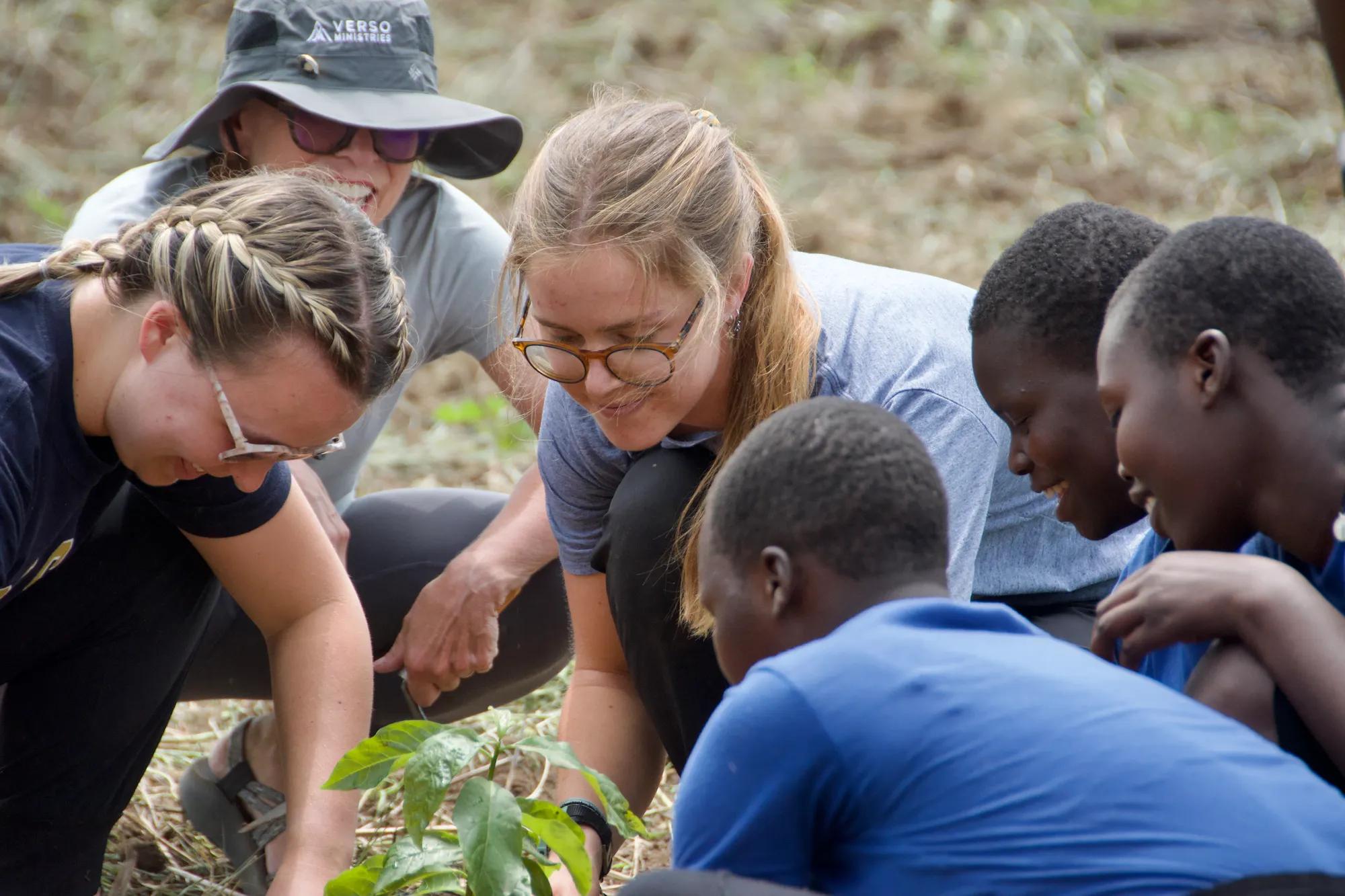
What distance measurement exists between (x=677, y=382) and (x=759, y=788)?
808 millimetres

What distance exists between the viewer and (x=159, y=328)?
76.2 inches

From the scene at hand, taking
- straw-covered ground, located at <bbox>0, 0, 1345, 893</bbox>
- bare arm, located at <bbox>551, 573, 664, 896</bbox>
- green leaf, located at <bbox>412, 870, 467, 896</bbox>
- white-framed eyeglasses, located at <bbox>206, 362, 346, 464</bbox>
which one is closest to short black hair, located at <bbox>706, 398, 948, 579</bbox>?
green leaf, located at <bbox>412, 870, 467, 896</bbox>

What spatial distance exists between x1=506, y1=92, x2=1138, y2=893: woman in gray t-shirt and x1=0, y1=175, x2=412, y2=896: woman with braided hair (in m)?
Result: 0.29

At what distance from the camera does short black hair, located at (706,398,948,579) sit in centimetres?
144

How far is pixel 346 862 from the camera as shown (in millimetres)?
2154

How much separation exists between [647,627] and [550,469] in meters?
0.31

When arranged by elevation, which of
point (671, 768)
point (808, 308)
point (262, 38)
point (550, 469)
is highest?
point (262, 38)

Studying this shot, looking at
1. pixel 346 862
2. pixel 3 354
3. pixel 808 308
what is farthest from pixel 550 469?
pixel 3 354

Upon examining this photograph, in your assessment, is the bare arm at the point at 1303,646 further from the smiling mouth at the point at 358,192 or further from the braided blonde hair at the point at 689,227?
the smiling mouth at the point at 358,192

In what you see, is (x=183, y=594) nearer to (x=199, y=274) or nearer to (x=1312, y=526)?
(x=199, y=274)

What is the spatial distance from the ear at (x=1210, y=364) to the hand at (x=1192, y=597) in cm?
17

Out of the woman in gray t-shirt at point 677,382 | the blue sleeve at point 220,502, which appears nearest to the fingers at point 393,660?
the woman in gray t-shirt at point 677,382

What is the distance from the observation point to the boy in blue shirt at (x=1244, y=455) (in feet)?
4.93

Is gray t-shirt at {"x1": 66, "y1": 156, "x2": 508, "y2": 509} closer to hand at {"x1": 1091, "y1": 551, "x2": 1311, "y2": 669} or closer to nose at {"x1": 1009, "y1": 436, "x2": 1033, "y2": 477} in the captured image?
nose at {"x1": 1009, "y1": 436, "x2": 1033, "y2": 477}
